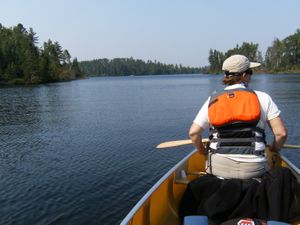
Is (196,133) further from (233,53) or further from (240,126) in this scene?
(233,53)

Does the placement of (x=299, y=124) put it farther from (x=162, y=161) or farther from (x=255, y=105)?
(x=255, y=105)

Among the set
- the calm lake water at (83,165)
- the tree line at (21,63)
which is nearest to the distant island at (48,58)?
the tree line at (21,63)

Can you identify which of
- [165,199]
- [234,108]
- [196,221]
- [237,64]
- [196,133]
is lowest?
[165,199]

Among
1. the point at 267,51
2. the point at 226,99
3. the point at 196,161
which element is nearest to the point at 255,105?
the point at 226,99

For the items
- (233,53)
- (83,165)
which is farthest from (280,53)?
(83,165)

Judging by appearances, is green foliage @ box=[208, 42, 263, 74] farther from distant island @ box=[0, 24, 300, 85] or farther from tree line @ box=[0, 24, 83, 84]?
tree line @ box=[0, 24, 83, 84]

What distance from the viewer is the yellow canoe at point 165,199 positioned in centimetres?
459

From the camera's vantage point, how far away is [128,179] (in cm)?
1076

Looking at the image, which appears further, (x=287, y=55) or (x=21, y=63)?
(x=287, y=55)

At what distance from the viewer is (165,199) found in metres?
5.51

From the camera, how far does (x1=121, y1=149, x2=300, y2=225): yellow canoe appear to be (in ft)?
15.1

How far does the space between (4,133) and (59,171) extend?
362 inches

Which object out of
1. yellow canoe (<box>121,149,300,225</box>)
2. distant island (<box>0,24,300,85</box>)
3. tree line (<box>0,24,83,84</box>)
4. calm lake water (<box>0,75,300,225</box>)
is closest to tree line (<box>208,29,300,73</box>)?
distant island (<box>0,24,300,85</box>)

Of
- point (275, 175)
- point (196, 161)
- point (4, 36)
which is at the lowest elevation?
point (196, 161)
